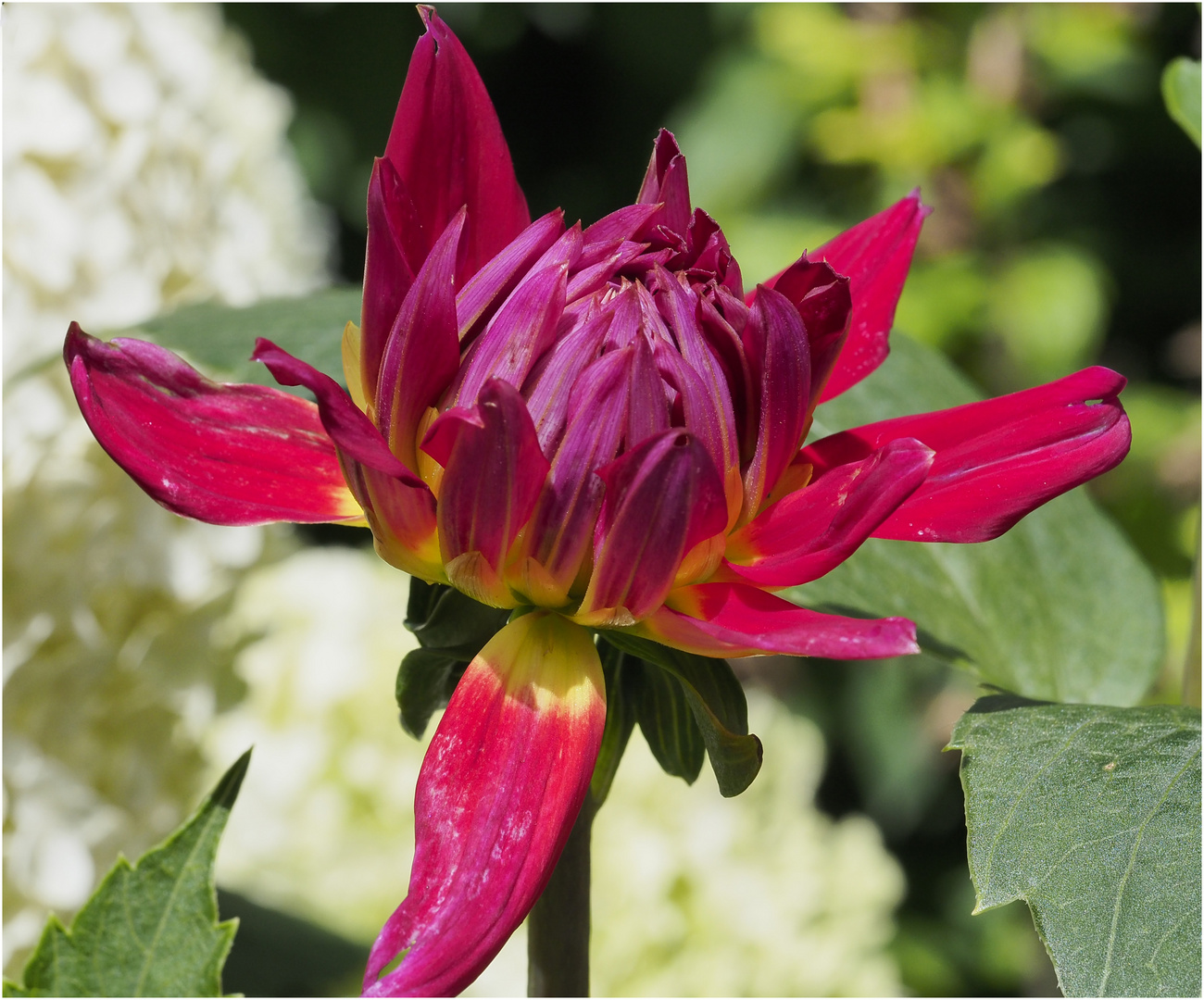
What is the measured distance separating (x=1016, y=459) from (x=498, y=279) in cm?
16

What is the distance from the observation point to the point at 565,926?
1.15 feet

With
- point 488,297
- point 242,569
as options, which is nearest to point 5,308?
point 242,569

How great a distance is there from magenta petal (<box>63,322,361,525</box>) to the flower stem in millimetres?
118

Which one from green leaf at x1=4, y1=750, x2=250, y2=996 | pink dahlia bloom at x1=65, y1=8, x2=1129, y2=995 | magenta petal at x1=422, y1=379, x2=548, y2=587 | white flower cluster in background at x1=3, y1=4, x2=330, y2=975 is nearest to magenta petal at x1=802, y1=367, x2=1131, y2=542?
pink dahlia bloom at x1=65, y1=8, x2=1129, y2=995

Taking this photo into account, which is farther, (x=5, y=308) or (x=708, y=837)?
(x=708, y=837)

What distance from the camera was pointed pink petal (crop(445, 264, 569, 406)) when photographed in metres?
0.31

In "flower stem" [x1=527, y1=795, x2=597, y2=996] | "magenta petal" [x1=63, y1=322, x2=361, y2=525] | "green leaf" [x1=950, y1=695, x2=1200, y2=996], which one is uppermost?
"magenta petal" [x1=63, y1=322, x2=361, y2=525]

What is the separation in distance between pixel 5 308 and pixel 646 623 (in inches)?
17.4

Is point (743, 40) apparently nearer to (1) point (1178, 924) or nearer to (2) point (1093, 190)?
(2) point (1093, 190)

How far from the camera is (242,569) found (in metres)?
0.68

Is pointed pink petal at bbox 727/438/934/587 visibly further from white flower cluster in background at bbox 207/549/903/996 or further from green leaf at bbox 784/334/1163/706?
white flower cluster in background at bbox 207/549/903/996

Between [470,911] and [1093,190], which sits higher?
[470,911]

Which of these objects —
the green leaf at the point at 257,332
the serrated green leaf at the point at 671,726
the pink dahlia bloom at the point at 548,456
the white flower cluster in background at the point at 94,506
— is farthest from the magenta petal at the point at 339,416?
the white flower cluster in background at the point at 94,506

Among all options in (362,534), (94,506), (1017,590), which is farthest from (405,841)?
(362,534)
